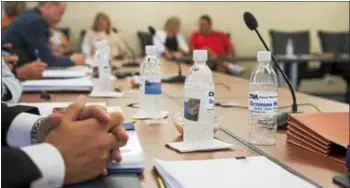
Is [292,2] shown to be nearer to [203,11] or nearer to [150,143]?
[203,11]

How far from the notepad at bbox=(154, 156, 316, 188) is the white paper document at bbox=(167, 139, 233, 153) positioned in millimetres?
110

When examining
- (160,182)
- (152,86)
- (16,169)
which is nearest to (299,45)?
(152,86)

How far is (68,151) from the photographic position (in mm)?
917

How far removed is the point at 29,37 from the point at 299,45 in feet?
13.6

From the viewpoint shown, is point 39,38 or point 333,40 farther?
point 333,40

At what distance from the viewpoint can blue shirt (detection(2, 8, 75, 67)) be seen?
3164 millimetres

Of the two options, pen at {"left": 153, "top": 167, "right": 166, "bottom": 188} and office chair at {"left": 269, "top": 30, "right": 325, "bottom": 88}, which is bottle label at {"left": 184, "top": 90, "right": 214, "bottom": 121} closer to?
pen at {"left": 153, "top": 167, "right": 166, "bottom": 188}

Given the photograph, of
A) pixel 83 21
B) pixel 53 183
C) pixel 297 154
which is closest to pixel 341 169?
pixel 297 154

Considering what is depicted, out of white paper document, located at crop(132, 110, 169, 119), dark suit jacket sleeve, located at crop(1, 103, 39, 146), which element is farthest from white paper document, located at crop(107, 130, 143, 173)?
white paper document, located at crop(132, 110, 169, 119)

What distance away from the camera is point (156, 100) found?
64.9 inches

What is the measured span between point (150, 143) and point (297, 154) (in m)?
0.35

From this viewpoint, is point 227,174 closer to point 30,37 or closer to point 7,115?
A: point 7,115

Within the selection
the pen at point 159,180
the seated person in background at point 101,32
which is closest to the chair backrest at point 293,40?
the seated person in background at point 101,32

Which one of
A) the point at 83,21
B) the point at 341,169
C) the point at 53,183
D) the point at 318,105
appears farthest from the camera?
the point at 83,21
